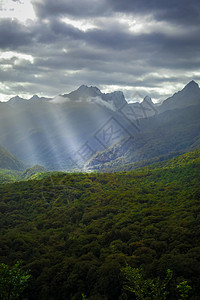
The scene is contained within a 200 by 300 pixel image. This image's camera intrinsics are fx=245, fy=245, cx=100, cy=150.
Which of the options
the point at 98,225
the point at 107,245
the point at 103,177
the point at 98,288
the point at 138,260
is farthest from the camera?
the point at 103,177

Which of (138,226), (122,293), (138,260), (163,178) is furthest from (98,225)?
(163,178)

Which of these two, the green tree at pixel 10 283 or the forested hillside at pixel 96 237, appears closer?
the green tree at pixel 10 283

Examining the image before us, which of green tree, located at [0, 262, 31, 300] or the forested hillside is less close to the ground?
green tree, located at [0, 262, 31, 300]

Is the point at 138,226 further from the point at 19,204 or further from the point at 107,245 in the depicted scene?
the point at 19,204

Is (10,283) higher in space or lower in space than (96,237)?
higher

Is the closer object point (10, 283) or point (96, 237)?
point (10, 283)

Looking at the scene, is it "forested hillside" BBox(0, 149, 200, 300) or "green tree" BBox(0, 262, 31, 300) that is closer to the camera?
"green tree" BBox(0, 262, 31, 300)

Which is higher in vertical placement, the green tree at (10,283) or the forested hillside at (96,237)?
the green tree at (10,283)

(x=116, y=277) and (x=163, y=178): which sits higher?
(x=116, y=277)
